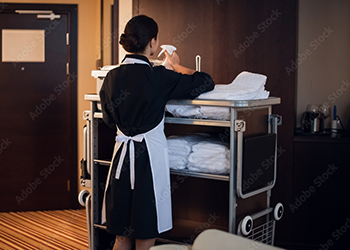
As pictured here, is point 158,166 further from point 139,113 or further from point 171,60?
point 171,60

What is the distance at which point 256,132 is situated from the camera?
7.43ft

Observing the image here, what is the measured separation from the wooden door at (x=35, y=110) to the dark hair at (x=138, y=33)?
6.87 ft

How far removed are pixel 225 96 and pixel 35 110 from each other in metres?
2.54

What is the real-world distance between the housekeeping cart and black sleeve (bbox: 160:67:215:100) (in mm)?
57

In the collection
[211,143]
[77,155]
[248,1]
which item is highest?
[248,1]

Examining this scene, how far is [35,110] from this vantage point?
414 centimetres

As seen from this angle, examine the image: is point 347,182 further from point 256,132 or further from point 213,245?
point 213,245

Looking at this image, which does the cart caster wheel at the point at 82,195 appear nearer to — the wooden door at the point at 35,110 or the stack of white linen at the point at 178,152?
the stack of white linen at the point at 178,152

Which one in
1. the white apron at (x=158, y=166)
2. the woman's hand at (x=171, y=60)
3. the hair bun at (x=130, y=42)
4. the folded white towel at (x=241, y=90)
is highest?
the hair bun at (x=130, y=42)

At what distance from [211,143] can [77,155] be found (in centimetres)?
228

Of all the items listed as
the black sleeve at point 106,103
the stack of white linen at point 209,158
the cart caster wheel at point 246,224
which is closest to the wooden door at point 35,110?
the black sleeve at point 106,103

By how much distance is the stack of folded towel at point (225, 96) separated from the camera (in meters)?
2.15

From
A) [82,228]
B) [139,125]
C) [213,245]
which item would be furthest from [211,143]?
[82,228]

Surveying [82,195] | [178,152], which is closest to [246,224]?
[178,152]
